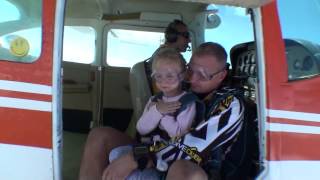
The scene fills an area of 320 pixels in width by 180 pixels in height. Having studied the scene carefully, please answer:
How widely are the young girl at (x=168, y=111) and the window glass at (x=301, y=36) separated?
580 mm

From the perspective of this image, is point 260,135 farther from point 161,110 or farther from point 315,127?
point 161,110

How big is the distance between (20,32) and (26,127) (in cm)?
46

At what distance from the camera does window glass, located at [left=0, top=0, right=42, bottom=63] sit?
2.52 meters

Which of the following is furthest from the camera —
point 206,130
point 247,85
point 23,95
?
point 247,85

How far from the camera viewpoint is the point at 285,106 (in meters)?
2.73

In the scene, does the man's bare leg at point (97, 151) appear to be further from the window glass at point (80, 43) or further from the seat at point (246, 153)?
the window glass at point (80, 43)

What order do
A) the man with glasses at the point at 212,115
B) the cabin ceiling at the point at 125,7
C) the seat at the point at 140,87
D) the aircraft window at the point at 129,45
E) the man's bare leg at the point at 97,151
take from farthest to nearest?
the aircraft window at the point at 129,45, the cabin ceiling at the point at 125,7, the seat at the point at 140,87, the man's bare leg at the point at 97,151, the man with glasses at the point at 212,115

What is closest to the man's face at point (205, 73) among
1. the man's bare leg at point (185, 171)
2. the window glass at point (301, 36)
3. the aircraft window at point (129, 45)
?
the window glass at point (301, 36)

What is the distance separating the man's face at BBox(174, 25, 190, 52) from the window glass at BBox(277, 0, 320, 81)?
1.69m

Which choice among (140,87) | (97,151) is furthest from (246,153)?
(140,87)

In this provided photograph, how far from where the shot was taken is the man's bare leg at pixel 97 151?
291cm

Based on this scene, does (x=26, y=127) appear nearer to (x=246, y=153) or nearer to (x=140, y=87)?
(x=246, y=153)

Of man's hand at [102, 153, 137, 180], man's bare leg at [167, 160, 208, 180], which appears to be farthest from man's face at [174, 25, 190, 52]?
man's bare leg at [167, 160, 208, 180]

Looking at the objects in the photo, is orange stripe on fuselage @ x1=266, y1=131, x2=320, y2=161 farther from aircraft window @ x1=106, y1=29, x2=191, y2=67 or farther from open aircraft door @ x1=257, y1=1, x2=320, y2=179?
aircraft window @ x1=106, y1=29, x2=191, y2=67
